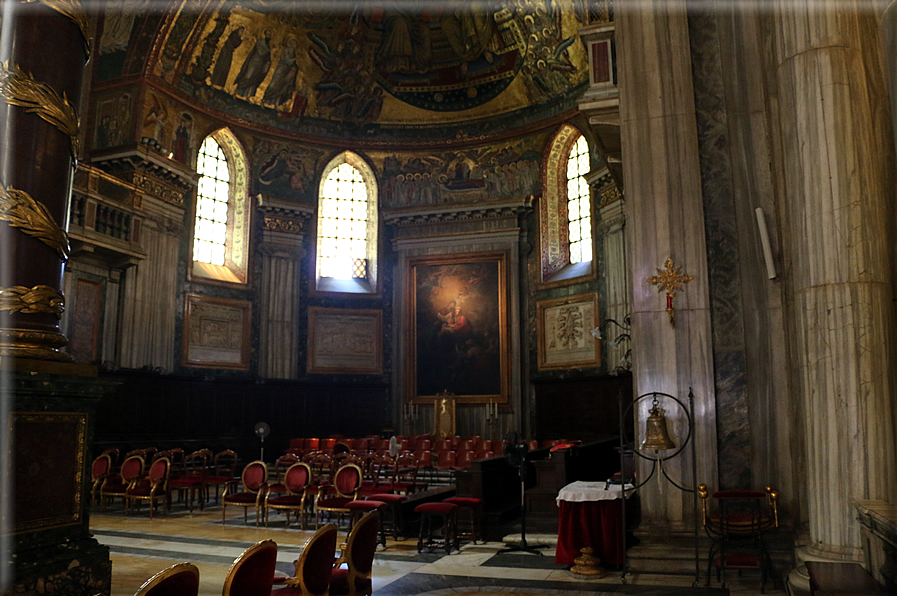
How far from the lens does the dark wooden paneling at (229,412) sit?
16672 mm

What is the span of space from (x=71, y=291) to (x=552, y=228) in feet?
42.0


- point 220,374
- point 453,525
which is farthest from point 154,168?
point 453,525

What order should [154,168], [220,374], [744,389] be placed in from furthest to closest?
[220,374], [154,168], [744,389]

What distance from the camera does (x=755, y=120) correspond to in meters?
7.96

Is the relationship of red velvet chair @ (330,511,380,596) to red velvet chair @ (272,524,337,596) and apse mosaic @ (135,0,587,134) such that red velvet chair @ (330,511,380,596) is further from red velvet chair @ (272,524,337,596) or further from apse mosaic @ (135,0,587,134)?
apse mosaic @ (135,0,587,134)

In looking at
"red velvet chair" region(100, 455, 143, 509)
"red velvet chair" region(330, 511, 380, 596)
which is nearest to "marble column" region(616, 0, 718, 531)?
"red velvet chair" region(330, 511, 380, 596)

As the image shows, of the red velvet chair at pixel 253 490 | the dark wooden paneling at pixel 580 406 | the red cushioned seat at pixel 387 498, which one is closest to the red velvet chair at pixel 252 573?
the red cushioned seat at pixel 387 498

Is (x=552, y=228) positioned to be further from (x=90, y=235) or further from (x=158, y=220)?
(x=90, y=235)

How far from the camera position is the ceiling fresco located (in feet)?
64.0

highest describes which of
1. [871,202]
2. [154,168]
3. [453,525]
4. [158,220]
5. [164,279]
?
[154,168]

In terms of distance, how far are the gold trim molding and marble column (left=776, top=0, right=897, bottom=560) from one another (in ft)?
16.4

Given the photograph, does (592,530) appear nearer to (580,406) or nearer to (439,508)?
(439,508)

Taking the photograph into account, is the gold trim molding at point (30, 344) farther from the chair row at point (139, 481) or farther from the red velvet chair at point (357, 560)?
the chair row at point (139, 481)

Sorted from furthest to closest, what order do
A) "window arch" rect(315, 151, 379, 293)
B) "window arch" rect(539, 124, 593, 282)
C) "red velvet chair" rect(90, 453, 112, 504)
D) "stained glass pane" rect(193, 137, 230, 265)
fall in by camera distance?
"window arch" rect(315, 151, 379, 293) < "window arch" rect(539, 124, 593, 282) < "stained glass pane" rect(193, 137, 230, 265) < "red velvet chair" rect(90, 453, 112, 504)
